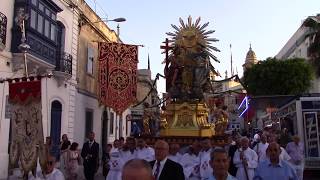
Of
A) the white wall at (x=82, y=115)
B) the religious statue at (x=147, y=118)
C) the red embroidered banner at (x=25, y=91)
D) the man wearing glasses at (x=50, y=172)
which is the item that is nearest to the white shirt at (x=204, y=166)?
the man wearing glasses at (x=50, y=172)

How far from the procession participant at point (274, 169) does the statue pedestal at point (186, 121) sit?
9.17m

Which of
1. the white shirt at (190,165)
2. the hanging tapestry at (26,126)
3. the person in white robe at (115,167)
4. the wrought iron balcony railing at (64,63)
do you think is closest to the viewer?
the hanging tapestry at (26,126)

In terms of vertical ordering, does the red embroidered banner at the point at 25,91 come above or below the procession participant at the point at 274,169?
above

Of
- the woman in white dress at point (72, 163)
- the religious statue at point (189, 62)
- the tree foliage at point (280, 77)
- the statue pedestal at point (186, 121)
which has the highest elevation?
the tree foliage at point (280, 77)

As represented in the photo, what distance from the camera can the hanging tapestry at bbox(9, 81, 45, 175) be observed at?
730 cm

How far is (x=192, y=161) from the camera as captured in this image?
999cm

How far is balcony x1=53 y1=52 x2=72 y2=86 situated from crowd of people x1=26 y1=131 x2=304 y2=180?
18.6 ft

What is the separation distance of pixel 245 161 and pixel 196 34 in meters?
7.42

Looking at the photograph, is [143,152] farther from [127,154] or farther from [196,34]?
[196,34]

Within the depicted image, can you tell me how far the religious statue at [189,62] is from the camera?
629 inches

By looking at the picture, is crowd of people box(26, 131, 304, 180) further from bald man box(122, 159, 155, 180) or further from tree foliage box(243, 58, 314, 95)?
tree foliage box(243, 58, 314, 95)

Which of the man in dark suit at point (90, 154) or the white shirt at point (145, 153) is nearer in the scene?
the white shirt at point (145, 153)

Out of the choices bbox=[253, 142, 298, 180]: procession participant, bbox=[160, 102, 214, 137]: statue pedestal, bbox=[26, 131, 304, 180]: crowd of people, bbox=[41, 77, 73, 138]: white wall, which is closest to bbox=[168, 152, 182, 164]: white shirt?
bbox=[26, 131, 304, 180]: crowd of people

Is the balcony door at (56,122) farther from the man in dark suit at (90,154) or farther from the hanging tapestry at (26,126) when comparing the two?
the hanging tapestry at (26,126)
